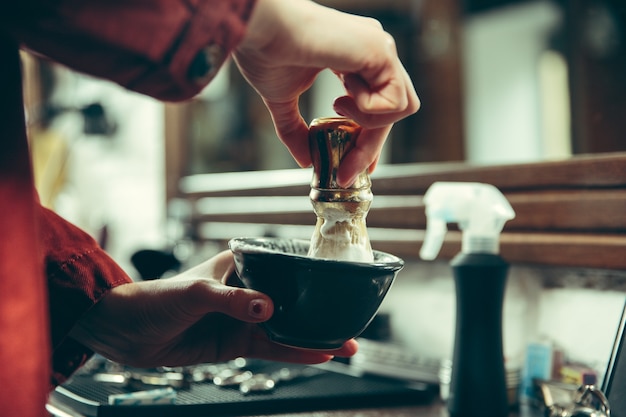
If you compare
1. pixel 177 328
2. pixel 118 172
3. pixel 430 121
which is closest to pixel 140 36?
pixel 177 328

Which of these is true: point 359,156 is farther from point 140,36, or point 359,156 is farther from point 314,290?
point 140,36

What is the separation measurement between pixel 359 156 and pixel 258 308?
17 cm

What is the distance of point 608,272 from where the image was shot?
3.38 ft

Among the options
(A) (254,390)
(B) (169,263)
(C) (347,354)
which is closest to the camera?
(C) (347,354)

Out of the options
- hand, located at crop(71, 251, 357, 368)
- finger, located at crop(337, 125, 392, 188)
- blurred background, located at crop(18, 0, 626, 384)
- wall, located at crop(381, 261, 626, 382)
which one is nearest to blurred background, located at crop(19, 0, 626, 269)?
blurred background, located at crop(18, 0, 626, 384)

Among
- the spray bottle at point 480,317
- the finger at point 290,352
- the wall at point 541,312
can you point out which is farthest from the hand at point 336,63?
the wall at point 541,312

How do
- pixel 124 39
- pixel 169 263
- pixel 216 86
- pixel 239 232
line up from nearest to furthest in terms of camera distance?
pixel 124 39 → pixel 169 263 → pixel 239 232 → pixel 216 86

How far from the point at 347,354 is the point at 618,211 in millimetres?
493

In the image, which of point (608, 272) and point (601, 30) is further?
point (601, 30)

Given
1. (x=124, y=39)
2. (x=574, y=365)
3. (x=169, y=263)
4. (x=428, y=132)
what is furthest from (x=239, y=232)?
(x=124, y=39)

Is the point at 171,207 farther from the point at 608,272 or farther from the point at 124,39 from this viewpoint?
the point at 124,39

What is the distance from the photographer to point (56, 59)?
497 millimetres

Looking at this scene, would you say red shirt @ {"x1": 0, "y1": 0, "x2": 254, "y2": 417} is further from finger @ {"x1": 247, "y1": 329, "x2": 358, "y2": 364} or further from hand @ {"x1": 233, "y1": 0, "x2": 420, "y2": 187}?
finger @ {"x1": 247, "y1": 329, "x2": 358, "y2": 364}

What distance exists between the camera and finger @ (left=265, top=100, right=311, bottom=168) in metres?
0.70
